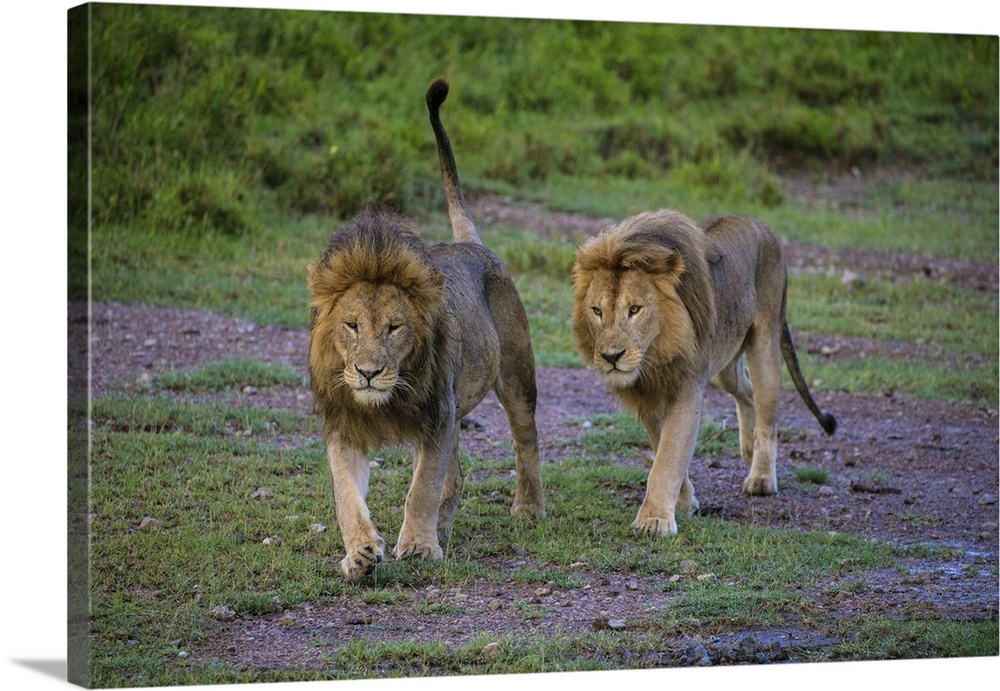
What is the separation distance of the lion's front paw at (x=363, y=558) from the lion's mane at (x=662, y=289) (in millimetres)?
1213

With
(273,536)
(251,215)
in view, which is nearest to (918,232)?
(251,215)

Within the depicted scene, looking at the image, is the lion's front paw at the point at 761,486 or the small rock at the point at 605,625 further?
the lion's front paw at the point at 761,486

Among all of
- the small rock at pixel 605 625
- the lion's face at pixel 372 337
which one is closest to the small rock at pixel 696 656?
the small rock at pixel 605 625

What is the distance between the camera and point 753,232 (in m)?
5.96

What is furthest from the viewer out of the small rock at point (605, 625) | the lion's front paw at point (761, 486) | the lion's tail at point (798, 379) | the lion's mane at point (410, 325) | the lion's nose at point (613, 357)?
the lion's tail at point (798, 379)

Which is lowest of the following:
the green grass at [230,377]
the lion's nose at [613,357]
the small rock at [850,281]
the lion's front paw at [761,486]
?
the lion's front paw at [761,486]

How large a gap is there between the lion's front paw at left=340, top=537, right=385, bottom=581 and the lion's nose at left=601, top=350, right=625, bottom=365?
1.07m

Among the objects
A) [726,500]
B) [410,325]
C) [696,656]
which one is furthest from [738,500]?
[410,325]

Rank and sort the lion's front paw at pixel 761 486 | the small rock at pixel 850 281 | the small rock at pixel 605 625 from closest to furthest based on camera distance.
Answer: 1. the small rock at pixel 605 625
2. the lion's front paw at pixel 761 486
3. the small rock at pixel 850 281

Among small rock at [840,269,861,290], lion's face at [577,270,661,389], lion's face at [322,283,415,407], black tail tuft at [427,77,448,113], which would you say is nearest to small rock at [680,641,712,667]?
lion's face at [577,270,661,389]

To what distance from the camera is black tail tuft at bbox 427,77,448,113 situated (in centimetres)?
518

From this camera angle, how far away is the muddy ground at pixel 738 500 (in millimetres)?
4391

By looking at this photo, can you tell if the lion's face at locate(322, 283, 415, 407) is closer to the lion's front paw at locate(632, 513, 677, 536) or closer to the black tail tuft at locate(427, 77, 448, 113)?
the black tail tuft at locate(427, 77, 448, 113)

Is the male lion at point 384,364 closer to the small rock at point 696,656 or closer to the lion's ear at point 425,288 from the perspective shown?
the lion's ear at point 425,288
